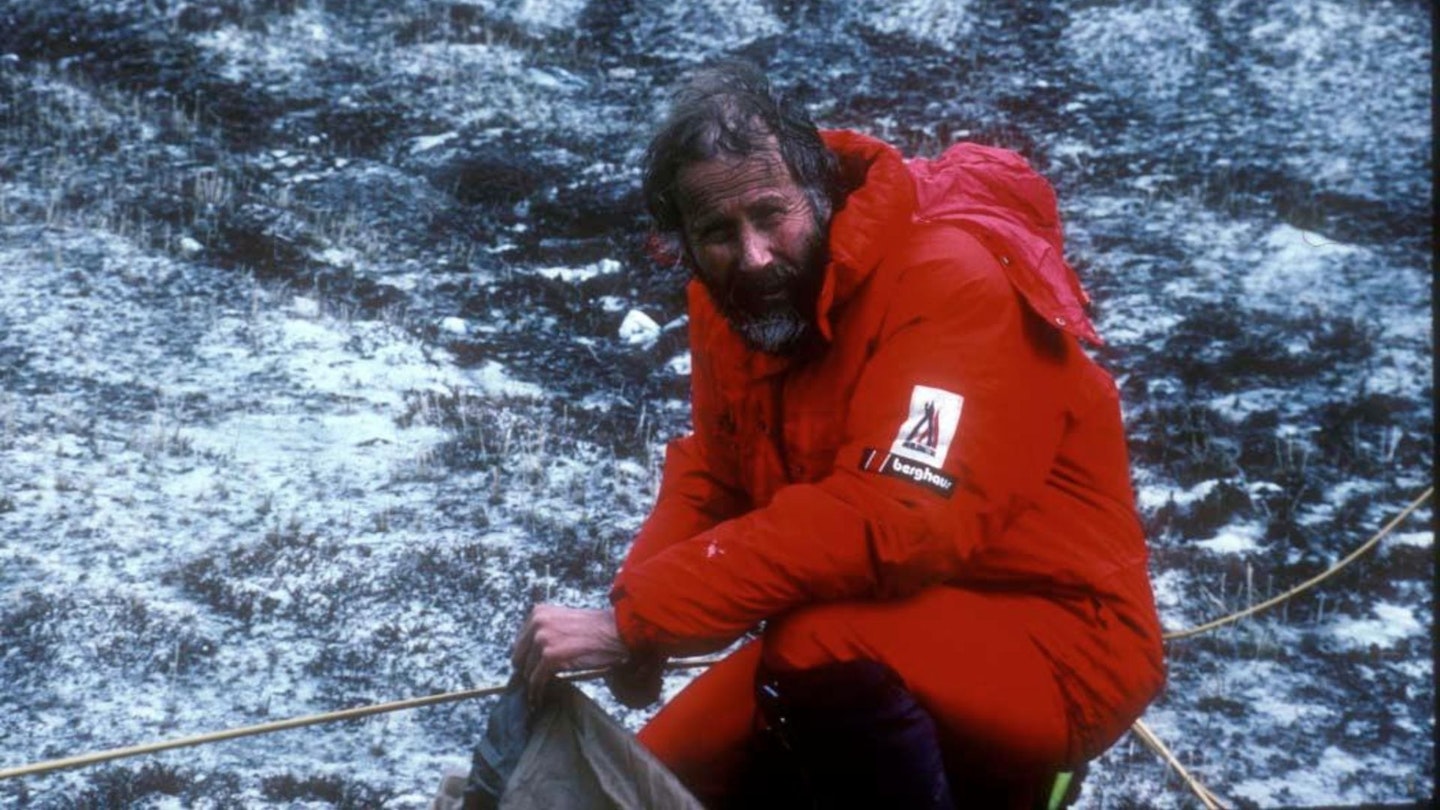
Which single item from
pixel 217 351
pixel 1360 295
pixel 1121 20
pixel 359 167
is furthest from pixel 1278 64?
pixel 217 351

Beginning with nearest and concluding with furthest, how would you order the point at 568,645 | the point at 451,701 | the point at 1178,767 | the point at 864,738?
1. the point at 864,738
2. the point at 568,645
3. the point at 1178,767
4. the point at 451,701

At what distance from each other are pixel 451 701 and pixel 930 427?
2101 millimetres

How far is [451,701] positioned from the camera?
402 cm

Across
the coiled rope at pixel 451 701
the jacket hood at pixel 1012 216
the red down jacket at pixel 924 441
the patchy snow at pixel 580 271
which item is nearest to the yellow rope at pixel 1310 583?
the coiled rope at pixel 451 701

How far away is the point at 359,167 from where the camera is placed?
8023 mm

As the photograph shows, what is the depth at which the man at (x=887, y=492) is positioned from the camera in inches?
95.7

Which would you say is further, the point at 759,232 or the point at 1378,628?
the point at 1378,628

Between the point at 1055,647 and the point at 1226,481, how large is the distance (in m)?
3.35

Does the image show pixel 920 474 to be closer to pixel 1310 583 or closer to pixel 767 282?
pixel 767 282

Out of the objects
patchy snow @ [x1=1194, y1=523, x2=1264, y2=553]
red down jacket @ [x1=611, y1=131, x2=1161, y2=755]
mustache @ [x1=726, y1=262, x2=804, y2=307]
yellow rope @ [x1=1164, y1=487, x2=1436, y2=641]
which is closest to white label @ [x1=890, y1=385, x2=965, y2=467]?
red down jacket @ [x1=611, y1=131, x2=1161, y2=755]

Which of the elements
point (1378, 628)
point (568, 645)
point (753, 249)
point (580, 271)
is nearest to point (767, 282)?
point (753, 249)

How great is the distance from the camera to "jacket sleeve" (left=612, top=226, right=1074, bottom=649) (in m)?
2.42

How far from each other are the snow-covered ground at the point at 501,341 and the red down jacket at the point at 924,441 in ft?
4.99

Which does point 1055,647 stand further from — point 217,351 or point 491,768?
point 217,351
